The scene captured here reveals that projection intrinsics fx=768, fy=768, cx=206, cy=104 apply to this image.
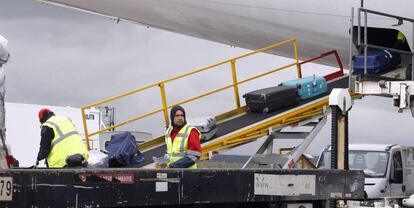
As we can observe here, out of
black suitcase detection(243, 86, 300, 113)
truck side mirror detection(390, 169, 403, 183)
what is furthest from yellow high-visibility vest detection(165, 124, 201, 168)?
truck side mirror detection(390, 169, 403, 183)

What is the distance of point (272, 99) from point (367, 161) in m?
4.80

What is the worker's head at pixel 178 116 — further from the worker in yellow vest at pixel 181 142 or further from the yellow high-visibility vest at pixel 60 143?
the yellow high-visibility vest at pixel 60 143

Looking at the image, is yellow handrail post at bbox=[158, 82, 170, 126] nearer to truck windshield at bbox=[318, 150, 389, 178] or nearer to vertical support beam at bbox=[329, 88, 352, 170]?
vertical support beam at bbox=[329, 88, 352, 170]

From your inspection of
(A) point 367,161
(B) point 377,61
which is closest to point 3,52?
(B) point 377,61

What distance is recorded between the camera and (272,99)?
29.5ft

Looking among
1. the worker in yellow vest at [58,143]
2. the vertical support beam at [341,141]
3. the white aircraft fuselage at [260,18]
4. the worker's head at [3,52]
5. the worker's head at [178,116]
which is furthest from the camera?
the white aircraft fuselage at [260,18]

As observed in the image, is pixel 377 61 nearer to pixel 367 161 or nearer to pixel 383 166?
pixel 383 166

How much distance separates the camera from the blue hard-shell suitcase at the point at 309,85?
9328 millimetres

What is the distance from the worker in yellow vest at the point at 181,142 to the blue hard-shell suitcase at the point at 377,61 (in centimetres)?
289

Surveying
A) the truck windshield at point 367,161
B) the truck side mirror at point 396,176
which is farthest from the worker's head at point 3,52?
the truck side mirror at point 396,176

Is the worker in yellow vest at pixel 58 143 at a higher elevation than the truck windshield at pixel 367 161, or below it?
below

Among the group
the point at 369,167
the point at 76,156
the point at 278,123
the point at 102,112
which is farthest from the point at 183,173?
the point at 102,112

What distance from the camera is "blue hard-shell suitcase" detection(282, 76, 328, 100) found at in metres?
9.33

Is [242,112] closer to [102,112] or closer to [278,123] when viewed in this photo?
[278,123]
